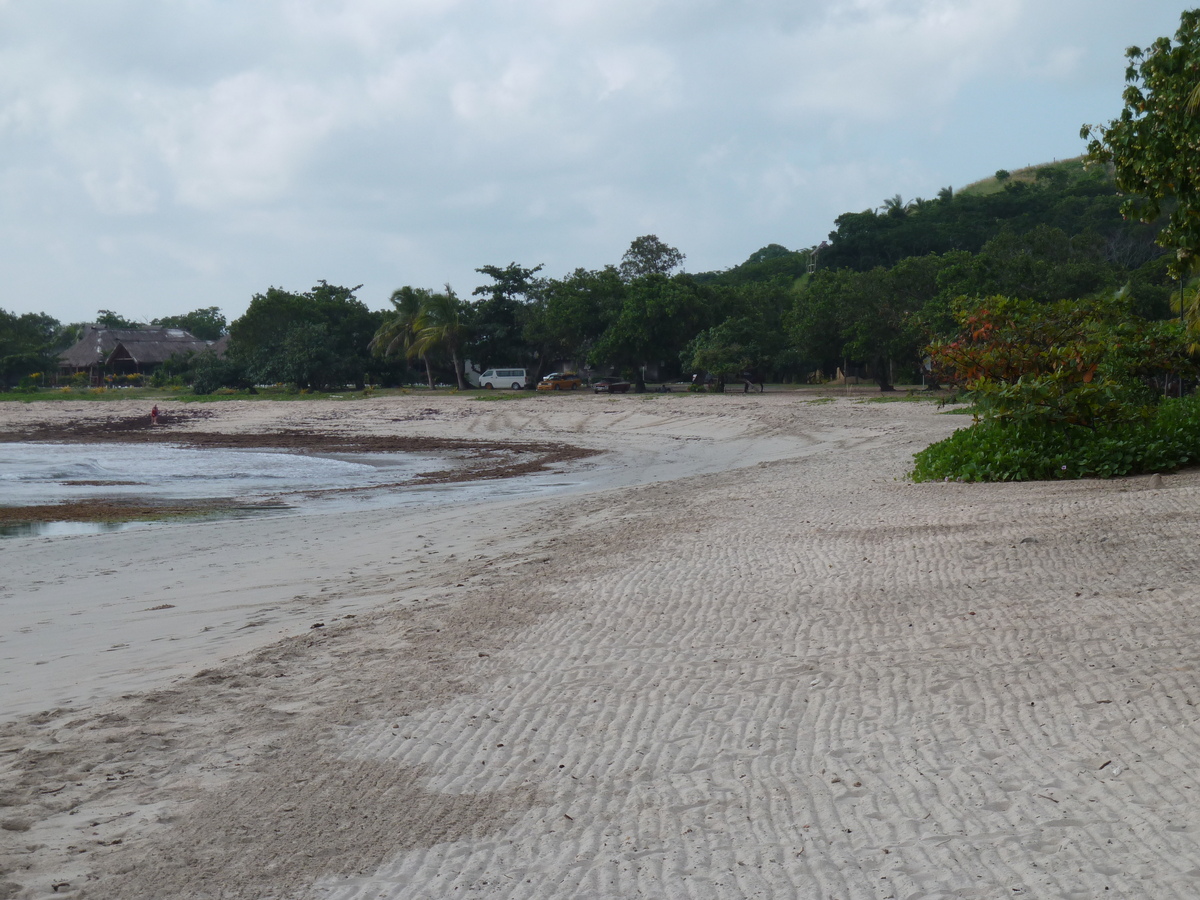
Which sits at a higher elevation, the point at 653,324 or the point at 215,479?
the point at 653,324

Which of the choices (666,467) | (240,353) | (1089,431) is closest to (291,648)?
(1089,431)

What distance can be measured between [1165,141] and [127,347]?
71.1 m

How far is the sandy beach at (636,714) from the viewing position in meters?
3.37

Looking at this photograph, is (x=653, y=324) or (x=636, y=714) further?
(x=653, y=324)

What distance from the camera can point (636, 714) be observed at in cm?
473

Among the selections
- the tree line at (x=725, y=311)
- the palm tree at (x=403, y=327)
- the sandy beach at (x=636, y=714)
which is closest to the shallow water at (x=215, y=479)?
the sandy beach at (x=636, y=714)

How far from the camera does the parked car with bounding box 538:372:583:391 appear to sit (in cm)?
5042

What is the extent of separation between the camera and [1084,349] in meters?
12.8

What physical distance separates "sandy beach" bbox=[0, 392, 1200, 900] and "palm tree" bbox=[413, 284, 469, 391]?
4183 centimetres

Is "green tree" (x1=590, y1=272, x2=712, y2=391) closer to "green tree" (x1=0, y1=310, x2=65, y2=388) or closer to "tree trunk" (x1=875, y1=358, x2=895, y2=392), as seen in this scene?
"tree trunk" (x1=875, y1=358, x2=895, y2=392)

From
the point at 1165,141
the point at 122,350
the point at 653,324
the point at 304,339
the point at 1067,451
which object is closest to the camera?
the point at 1165,141

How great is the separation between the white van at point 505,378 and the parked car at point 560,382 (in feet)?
3.84

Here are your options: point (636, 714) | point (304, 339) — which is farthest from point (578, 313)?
point (636, 714)

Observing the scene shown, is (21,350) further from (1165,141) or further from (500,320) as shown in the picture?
(1165,141)
